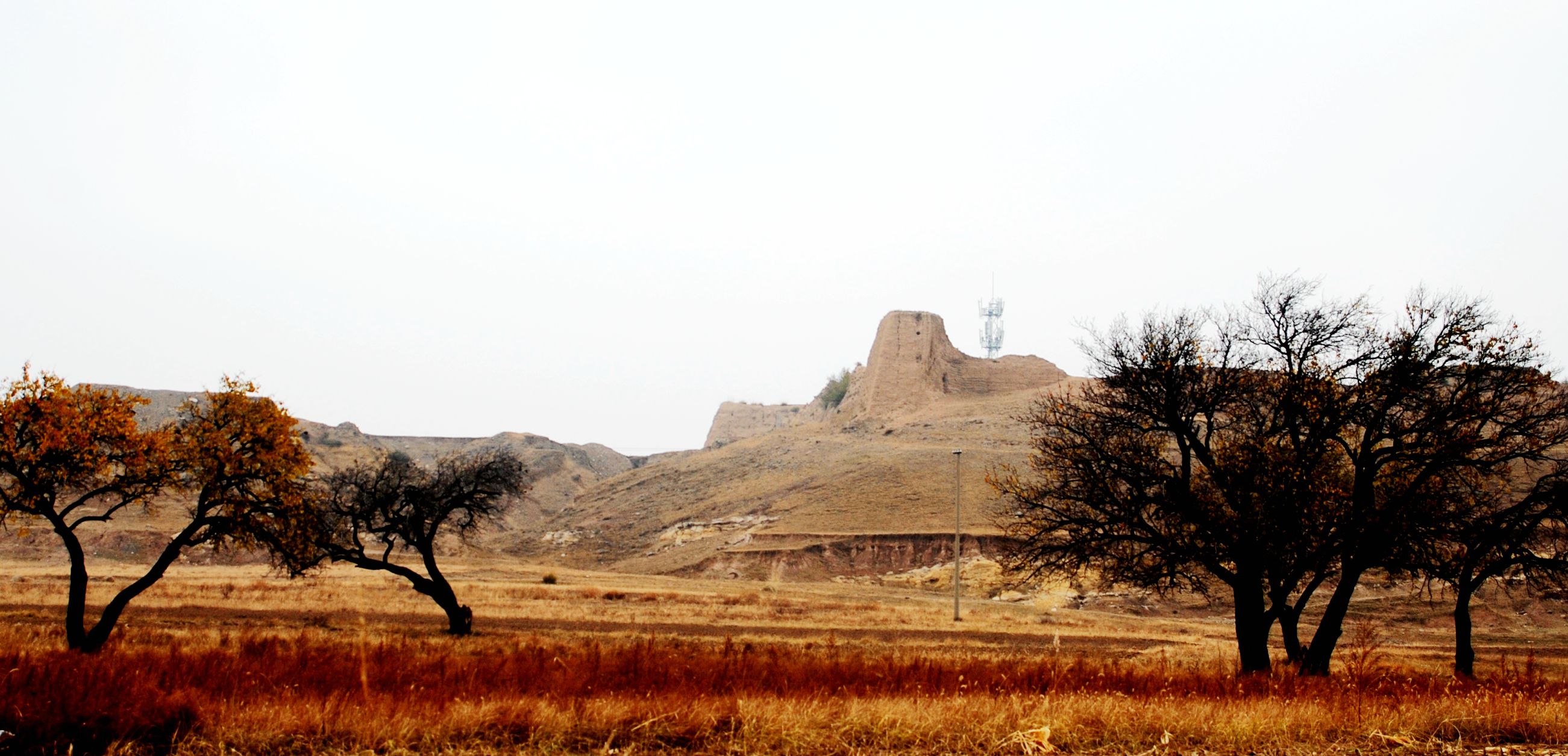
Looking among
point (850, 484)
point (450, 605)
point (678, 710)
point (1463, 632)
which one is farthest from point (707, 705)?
point (850, 484)

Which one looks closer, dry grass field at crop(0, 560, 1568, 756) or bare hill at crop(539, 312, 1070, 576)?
dry grass field at crop(0, 560, 1568, 756)

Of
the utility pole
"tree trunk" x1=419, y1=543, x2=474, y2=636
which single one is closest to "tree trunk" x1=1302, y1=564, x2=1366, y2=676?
the utility pole

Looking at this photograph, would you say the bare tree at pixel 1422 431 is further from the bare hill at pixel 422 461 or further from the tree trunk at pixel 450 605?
the bare hill at pixel 422 461

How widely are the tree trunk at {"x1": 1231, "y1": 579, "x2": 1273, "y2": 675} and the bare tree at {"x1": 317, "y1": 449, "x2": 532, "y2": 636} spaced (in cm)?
1796

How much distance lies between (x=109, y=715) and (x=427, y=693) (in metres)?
2.17

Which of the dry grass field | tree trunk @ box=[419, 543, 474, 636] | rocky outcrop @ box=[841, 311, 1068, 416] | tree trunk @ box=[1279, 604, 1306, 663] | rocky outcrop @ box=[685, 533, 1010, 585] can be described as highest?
rocky outcrop @ box=[841, 311, 1068, 416]

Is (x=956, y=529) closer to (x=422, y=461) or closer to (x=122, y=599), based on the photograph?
(x=122, y=599)

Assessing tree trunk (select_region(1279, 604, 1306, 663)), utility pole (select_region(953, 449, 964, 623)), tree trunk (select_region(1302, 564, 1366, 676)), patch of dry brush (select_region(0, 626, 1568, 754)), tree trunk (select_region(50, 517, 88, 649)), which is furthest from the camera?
utility pole (select_region(953, 449, 964, 623))

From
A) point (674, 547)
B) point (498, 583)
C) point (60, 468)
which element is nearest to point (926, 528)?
point (674, 547)

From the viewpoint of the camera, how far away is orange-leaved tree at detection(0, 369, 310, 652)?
17.2 metres

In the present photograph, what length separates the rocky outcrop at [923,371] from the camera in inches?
4747

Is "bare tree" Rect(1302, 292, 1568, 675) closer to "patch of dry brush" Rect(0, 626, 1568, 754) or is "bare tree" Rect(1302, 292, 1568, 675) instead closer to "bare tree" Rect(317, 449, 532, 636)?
"patch of dry brush" Rect(0, 626, 1568, 754)

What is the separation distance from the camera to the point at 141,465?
709 inches

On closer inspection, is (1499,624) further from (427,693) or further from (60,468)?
(60,468)
